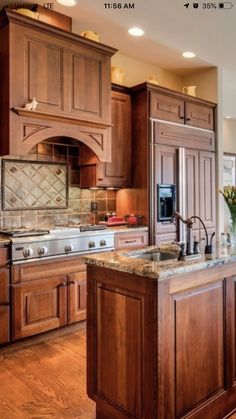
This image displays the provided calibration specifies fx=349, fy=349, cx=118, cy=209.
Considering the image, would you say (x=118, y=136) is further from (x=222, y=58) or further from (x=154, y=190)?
(x=222, y=58)

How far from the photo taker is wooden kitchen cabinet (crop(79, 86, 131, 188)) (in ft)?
12.4

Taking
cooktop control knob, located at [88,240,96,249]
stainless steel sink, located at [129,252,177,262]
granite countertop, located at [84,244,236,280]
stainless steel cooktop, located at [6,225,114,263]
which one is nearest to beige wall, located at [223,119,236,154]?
stainless steel cooktop, located at [6,225,114,263]

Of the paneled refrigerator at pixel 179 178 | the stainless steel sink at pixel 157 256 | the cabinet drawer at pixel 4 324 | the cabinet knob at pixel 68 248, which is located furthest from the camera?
the paneled refrigerator at pixel 179 178

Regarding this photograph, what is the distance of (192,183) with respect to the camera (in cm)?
446

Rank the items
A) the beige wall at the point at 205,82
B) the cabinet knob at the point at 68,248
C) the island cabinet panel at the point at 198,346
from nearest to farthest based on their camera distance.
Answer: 1. the island cabinet panel at the point at 198,346
2. the cabinet knob at the point at 68,248
3. the beige wall at the point at 205,82

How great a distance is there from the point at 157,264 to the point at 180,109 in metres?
3.08

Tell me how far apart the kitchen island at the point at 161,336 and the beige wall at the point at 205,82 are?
353 cm

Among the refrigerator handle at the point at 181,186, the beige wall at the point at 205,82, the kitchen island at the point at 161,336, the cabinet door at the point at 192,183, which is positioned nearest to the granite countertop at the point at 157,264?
the kitchen island at the point at 161,336

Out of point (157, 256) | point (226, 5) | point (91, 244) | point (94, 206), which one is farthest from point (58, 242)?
point (226, 5)

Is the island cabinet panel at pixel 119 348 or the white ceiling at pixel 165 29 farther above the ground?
the white ceiling at pixel 165 29

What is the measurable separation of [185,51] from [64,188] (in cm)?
223

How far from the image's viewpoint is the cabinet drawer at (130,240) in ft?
11.9

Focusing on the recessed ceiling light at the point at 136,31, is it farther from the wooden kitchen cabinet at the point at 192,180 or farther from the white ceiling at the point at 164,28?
the wooden kitchen cabinet at the point at 192,180

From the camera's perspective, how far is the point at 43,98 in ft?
10.2
